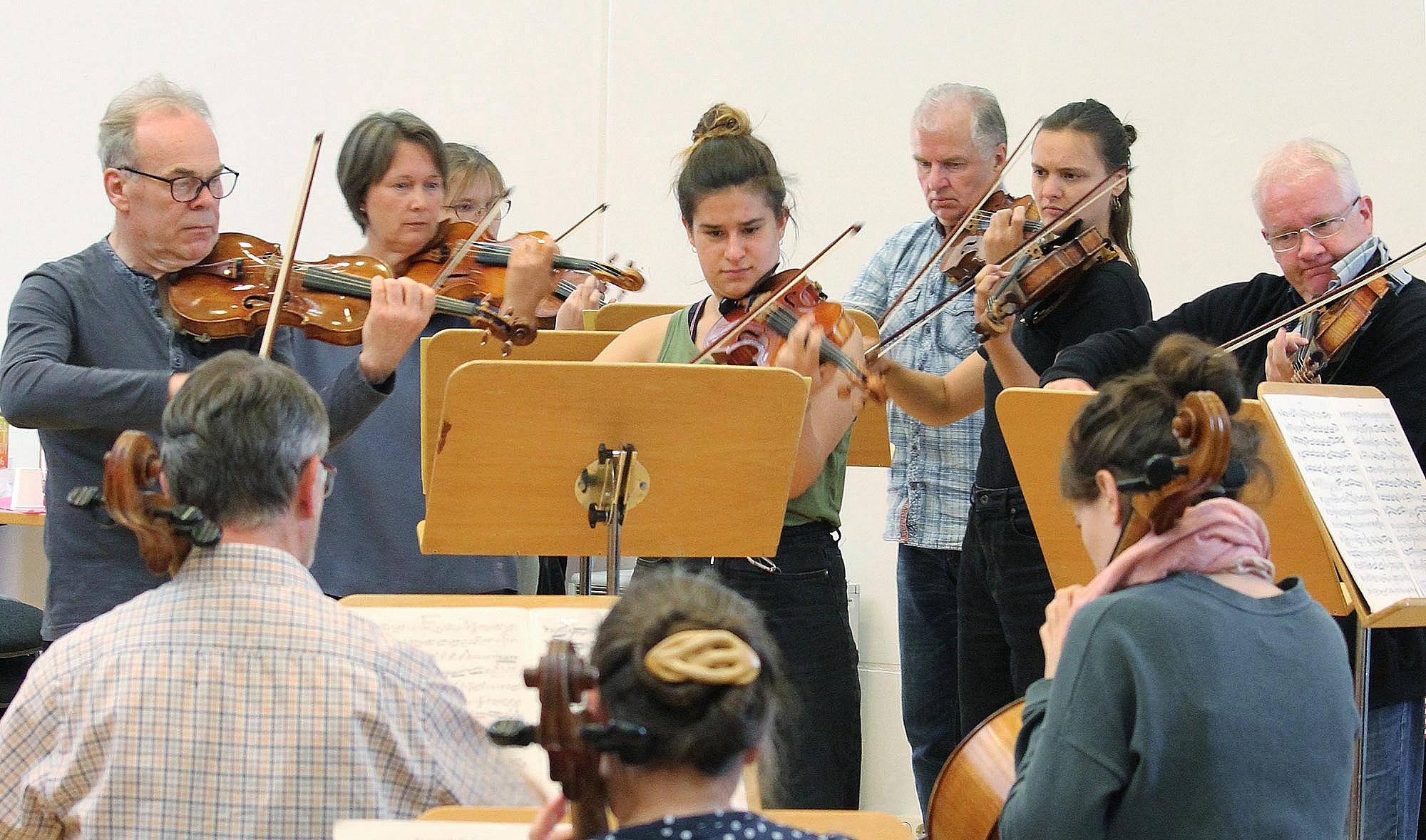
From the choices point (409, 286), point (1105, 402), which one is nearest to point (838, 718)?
point (1105, 402)

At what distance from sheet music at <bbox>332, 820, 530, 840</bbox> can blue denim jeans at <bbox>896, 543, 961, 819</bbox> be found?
159 cm

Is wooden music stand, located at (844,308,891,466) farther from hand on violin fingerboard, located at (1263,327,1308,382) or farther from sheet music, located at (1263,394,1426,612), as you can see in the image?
sheet music, located at (1263,394,1426,612)

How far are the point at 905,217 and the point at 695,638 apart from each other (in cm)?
303

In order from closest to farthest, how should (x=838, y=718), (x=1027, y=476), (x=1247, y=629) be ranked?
(x=1247, y=629) → (x=1027, y=476) → (x=838, y=718)

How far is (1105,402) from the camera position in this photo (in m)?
1.46

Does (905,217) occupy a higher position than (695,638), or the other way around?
(905,217)

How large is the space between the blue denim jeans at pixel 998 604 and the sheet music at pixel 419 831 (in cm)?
124

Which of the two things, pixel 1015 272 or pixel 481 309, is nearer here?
pixel 481 309

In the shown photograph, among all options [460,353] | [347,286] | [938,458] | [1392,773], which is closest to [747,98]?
[938,458]

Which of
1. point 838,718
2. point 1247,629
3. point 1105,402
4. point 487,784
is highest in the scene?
point 1105,402

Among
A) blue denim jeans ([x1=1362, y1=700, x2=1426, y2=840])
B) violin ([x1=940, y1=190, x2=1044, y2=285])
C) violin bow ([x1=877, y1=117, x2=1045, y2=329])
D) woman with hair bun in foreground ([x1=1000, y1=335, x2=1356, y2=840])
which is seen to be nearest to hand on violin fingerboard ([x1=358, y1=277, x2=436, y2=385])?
violin bow ([x1=877, y1=117, x2=1045, y2=329])

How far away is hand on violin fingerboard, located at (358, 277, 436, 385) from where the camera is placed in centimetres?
203

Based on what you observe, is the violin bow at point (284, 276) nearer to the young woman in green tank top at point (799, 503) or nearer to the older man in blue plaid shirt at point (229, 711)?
the young woman in green tank top at point (799, 503)

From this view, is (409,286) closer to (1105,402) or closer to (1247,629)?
(1105,402)
